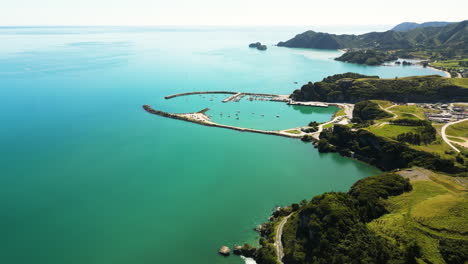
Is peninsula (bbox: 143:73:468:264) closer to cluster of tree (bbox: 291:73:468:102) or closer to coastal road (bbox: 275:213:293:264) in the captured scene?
coastal road (bbox: 275:213:293:264)

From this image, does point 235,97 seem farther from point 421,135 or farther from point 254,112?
point 421,135

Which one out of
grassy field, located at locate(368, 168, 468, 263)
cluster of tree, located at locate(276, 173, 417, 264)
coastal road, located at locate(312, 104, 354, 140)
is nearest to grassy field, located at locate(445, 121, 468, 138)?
coastal road, located at locate(312, 104, 354, 140)

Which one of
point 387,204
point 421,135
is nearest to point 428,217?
point 387,204

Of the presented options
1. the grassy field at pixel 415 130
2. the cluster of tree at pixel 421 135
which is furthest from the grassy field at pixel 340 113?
the cluster of tree at pixel 421 135

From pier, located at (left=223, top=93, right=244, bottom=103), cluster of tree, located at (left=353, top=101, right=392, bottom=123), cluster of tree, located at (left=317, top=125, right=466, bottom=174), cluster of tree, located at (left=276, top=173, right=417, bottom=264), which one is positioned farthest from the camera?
pier, located at (left=223, top=93, right=244, bottom=103)

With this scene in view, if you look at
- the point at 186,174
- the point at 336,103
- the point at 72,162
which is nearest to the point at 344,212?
the point at 186,174
